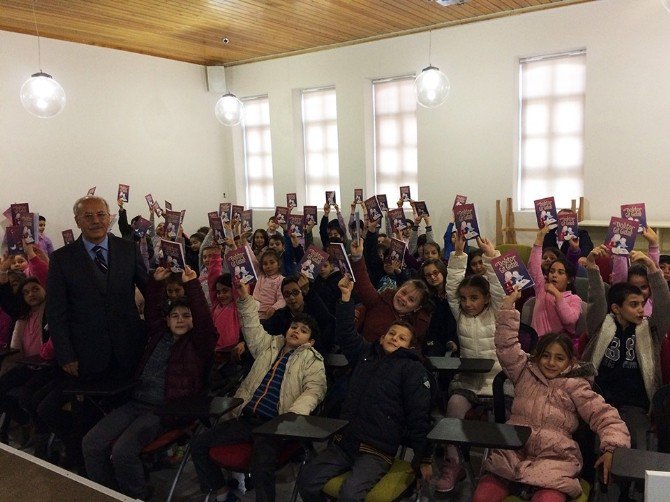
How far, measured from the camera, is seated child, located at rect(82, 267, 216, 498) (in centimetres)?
254

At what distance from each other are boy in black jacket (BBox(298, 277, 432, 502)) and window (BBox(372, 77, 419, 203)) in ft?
17.3

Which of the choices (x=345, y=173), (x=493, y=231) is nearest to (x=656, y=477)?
(x=493, y=231)

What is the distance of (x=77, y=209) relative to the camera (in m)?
2.84

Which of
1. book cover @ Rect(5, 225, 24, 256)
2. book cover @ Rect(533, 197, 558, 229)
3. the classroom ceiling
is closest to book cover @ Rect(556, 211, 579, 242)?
book cover @ Rect(533, 197, 558, 229)

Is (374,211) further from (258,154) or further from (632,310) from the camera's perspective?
(258,154)

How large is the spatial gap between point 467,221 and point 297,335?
1393 mm

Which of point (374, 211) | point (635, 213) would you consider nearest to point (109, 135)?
point (374, 211)

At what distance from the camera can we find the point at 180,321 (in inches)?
113

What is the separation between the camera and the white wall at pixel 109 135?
6.57 m

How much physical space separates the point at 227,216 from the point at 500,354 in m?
3.90

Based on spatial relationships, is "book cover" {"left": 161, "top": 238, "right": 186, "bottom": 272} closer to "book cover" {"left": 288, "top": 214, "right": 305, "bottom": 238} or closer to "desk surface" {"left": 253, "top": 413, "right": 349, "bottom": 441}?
"desk surface" {"left": 253, "top": 413, "right": 349, "bottom": 441}

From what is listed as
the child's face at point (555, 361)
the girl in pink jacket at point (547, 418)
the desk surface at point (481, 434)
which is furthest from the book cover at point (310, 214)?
the desk surface at point (481, 434)

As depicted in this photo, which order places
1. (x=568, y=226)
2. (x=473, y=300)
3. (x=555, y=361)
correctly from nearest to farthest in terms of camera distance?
(x=555, y=361) < (x=473, y=300) < (x=568, y=226)

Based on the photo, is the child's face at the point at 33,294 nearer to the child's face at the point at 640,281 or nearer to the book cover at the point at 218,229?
the book cover at the point at 218,229
